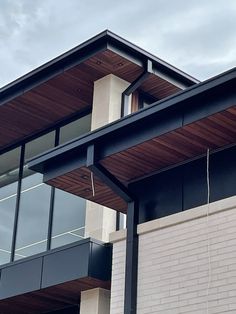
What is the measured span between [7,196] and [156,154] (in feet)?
21.6

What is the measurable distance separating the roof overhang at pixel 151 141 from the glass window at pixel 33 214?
9.83ft

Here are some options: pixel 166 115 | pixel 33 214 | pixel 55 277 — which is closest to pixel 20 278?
pixel 55 277

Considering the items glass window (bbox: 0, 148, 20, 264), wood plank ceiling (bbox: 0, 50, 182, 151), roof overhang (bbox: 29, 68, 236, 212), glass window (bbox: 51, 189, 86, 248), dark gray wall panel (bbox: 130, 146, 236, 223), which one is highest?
wood plank ceiling (bbox: 0, 50, 182, 151)

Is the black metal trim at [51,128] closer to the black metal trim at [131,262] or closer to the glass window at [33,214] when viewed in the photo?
the glass window at [33,214]

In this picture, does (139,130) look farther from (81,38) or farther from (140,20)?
(140,20)

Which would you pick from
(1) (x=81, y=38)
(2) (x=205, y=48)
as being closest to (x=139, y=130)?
(1) (x=81, y=38)

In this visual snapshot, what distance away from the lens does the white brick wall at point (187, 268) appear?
1055 centimetres

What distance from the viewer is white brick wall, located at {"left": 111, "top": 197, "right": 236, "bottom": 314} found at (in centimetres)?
1055

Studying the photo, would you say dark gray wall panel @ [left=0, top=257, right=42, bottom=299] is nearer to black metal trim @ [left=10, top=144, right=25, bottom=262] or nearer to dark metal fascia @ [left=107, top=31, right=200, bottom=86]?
black metal trim @ [left=10, top=144, right=25, bottom=262]

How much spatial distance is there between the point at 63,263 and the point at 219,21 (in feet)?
22.7

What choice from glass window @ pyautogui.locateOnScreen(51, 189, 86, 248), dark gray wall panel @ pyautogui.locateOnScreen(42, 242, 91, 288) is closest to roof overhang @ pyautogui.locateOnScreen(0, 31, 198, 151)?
glass window @ pyautogui.locateOnScreen(51, 189, 86, 248)

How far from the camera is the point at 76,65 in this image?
1487 centimetres

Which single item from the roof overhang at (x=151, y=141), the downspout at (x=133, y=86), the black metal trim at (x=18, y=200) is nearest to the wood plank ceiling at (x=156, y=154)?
the roof overhang at (x=151, y=141)

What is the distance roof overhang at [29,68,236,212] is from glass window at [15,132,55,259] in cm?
300
